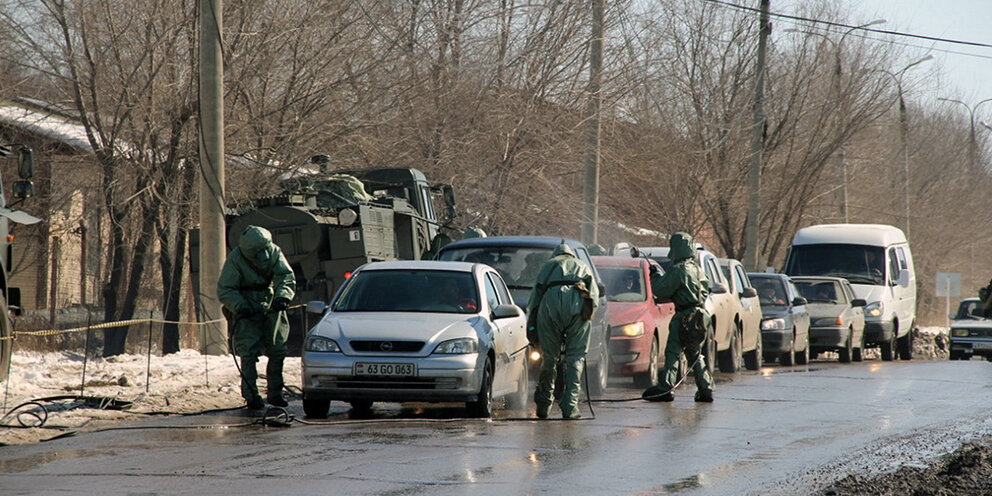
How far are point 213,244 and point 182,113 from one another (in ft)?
13.5

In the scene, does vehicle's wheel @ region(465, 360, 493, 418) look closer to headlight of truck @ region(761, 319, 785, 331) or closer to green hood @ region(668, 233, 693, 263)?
green hood @ region(668, 233, 693, 263)

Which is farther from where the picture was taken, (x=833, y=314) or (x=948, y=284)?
(x=948, y=284)

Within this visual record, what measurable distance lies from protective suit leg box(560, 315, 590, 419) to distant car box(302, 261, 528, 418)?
1.83ft

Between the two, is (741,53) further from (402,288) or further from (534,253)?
(402,288)

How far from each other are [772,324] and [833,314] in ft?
11.2

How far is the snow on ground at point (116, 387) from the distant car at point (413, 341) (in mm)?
1704

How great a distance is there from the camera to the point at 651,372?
17.7 meters

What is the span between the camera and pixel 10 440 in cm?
1057

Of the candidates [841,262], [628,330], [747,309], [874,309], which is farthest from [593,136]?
[841,262]

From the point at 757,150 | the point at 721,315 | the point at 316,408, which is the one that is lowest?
the point at 316,408

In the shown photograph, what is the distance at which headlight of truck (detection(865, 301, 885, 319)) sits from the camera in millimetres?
30094

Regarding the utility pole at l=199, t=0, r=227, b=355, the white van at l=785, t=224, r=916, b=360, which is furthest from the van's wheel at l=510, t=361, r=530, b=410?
the white van at l=785, t=224, r=916, b=360

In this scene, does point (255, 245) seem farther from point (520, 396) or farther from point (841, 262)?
point (841, 262)

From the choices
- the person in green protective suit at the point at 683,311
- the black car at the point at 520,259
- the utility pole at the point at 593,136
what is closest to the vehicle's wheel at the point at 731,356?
the utility pole at the point at 593,136
